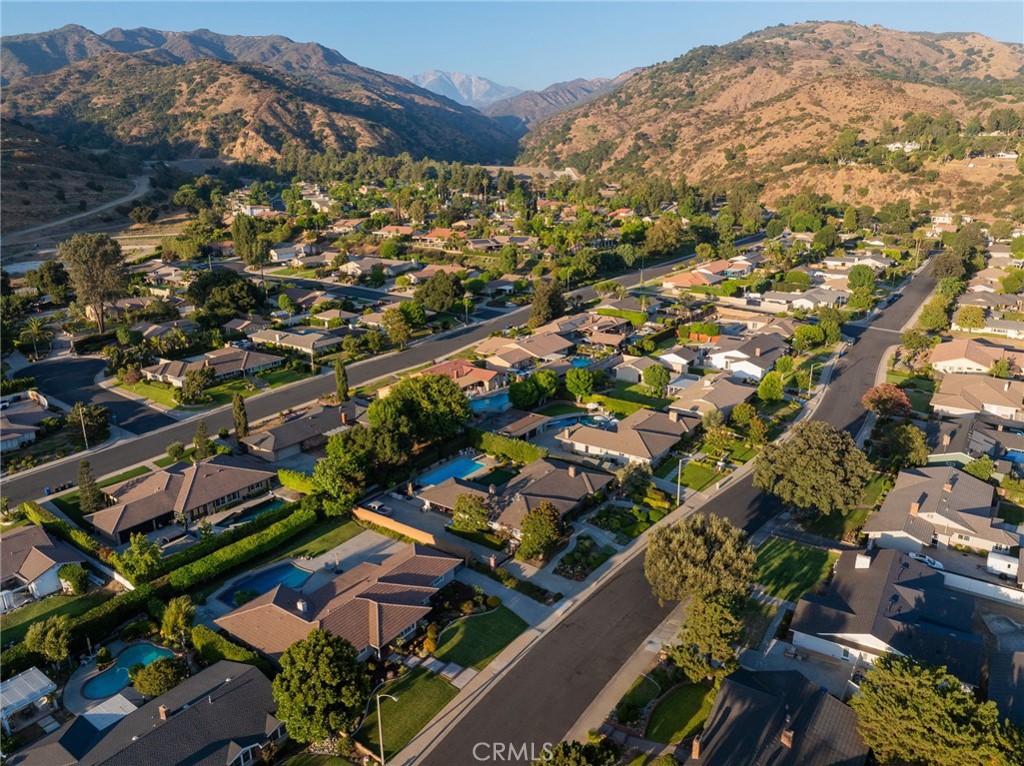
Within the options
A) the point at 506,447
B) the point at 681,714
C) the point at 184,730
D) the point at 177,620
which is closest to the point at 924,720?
the point at 681,714

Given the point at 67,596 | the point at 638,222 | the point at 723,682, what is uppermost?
the point at 638,222

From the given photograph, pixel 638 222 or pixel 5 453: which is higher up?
pixel 638 222

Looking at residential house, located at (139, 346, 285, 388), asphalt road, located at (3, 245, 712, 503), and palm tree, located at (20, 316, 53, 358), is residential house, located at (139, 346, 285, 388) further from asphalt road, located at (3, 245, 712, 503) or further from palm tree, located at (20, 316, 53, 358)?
palm tree, located at (20, 316, 53, 358)

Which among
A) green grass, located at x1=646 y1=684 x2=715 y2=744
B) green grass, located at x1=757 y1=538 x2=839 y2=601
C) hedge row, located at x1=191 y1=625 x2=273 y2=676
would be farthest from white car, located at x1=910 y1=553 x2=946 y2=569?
hedge row, located at x1=191 y1=625 x2=273 y2=676

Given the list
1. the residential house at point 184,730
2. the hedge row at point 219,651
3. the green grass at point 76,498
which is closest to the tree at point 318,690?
the residential house at point 184,730

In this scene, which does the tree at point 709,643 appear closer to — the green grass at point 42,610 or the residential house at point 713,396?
the residential house at point 713,396

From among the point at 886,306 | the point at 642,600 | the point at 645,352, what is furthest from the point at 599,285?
the point at 642,600

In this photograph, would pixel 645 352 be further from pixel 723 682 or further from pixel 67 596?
pixel 67 596

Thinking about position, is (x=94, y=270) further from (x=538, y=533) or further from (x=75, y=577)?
(x=538, y=533)
